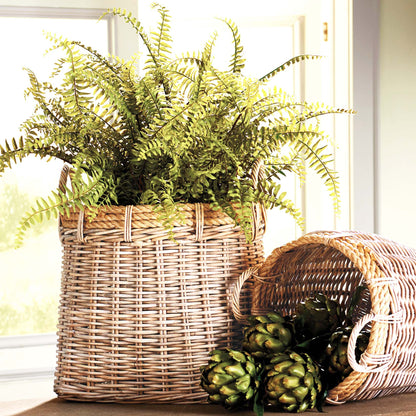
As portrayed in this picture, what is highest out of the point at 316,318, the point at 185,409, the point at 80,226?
the point at 80,226

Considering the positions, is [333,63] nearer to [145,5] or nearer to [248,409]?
[145,5]

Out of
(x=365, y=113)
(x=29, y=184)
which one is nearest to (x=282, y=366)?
(x=29, y=184)

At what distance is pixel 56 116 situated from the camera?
33.6 inches

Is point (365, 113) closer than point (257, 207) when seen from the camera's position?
No

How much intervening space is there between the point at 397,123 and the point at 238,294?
111 centimetres

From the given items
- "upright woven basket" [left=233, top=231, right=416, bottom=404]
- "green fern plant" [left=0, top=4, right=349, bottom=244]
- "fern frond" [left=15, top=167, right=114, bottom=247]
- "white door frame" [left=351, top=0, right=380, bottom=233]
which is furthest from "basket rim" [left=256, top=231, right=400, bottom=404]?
"white door frame" [left=351, top=0, right=380, bottom=233]

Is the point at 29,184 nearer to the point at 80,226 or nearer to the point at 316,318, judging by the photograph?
the point at 80,226

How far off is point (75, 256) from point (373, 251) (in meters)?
0.42

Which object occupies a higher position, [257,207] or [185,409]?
[257,207]

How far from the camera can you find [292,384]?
2.43 feet

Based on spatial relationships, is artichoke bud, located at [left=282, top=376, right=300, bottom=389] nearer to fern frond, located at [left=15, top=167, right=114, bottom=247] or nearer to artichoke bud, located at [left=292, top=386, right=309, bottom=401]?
artichoke bud, located at [left=292, top=386, right=309, bottom=401]

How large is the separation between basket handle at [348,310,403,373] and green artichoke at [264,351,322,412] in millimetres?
61

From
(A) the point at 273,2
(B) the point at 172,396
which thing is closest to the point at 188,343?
(B) the point at 172,396

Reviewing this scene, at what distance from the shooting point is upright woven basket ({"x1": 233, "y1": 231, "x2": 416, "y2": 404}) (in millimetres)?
744
